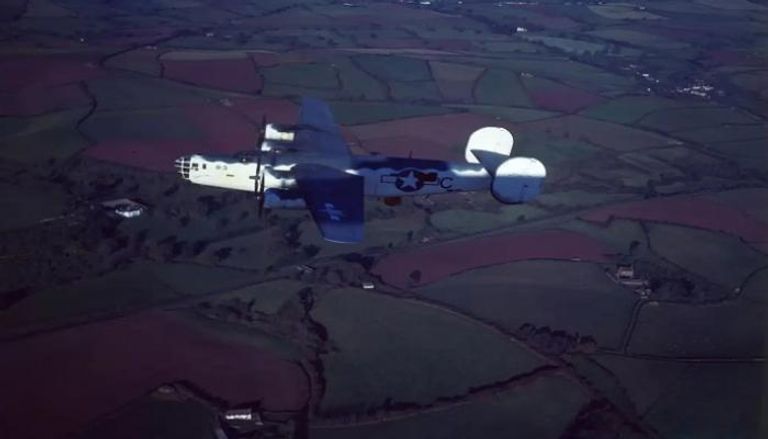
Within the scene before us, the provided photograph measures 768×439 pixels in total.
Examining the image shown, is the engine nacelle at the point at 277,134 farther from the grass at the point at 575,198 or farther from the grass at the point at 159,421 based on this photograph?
the grass at the point at 575,198

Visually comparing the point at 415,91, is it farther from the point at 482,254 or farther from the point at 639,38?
the point at 639,38

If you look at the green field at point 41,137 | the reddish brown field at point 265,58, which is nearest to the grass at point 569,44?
the reddish brown field at point 265,58

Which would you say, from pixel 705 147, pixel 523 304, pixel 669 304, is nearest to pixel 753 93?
pixel 705 147

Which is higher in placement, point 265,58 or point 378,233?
point 265,58

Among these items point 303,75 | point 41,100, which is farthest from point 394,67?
point 41,100

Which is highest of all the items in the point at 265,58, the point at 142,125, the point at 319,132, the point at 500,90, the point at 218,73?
the point at 319,132

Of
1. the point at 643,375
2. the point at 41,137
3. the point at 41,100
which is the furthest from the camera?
the point at 41,100

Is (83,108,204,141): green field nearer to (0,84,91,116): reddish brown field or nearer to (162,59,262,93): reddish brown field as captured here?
(0,84,91,116): reddish brown field

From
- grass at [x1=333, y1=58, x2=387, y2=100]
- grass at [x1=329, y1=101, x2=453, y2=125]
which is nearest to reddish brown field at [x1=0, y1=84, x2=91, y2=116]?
grass at [x1=329, y1=101, x2=453, y2=125]

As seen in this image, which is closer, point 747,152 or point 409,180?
point 409,180
